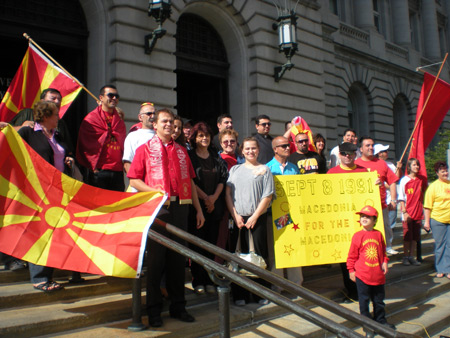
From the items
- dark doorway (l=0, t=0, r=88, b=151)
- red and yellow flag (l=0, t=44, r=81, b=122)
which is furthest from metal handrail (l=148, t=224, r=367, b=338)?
dark doorway (l=0, t=0, r=88, b=151)

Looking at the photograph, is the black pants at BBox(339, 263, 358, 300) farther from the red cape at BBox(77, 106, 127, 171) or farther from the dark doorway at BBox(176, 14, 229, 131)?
the dark doorway at BBox(176, 14, 229, 131)

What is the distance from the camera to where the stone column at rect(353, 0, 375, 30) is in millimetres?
20547

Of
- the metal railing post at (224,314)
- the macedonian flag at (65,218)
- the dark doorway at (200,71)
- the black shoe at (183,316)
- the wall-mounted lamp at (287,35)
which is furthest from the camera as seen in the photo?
the wall-mounted lamp at (287,35)

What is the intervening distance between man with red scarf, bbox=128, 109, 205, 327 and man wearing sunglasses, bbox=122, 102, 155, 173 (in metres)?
0.52

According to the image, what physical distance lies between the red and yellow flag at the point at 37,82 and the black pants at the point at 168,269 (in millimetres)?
2755

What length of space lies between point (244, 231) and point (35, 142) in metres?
2.43

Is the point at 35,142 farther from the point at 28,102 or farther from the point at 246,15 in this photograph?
the point at 246,15

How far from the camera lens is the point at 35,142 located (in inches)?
166

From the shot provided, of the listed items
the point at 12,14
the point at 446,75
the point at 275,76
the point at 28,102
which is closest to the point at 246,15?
the point at 275,76

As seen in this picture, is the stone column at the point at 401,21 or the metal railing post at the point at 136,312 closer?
the metal railing post at the point at 136,312

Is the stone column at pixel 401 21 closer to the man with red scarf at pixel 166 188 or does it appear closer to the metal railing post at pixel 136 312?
the man with red scarf at pixel 166 188

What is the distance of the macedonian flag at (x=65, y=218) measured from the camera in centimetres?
324

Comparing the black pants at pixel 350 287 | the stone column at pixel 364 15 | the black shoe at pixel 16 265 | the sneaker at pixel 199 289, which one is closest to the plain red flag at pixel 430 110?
the black pants at pixel 350 287

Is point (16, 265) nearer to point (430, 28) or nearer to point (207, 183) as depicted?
point (207, 183)
